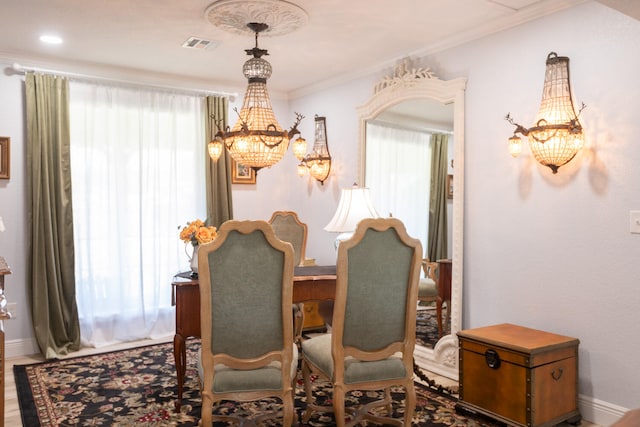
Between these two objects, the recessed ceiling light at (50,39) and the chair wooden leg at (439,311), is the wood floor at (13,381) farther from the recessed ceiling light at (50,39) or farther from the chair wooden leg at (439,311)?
the recessed ceiling light at (50,39)

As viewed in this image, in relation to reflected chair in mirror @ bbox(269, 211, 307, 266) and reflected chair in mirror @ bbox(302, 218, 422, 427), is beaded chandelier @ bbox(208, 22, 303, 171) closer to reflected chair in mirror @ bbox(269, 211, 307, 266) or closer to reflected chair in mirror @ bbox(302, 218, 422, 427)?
reflected chair in mirror @ bbox(302, 218, 422, 427)

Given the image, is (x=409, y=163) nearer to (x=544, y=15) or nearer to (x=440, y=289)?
(x=440, y=289)

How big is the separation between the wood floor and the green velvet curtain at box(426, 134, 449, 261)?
970mm

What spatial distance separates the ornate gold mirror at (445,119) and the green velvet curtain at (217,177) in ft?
6.15

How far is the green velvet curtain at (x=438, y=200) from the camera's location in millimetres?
3930

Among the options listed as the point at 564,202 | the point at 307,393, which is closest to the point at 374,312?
the point at 307,393

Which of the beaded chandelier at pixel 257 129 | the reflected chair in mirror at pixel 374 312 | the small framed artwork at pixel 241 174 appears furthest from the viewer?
the small framed artwork at pixel 241 174

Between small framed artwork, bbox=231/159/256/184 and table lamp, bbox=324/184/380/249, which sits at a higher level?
small framed artwork, bbox=231/159/256/184

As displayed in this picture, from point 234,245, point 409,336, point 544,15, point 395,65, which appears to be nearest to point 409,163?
point 395,65

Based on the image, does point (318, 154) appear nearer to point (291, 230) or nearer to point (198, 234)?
point (291, 230)

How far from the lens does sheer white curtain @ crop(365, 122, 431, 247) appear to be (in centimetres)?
412

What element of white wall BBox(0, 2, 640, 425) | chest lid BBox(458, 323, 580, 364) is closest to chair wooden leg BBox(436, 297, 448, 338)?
white wall BBox(0, 2, 640, 425)

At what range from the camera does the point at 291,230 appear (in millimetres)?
4926

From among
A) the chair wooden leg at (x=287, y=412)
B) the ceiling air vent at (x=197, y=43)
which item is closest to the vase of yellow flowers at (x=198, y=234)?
Result: the chair wooden leg at (x=287, y=412)
